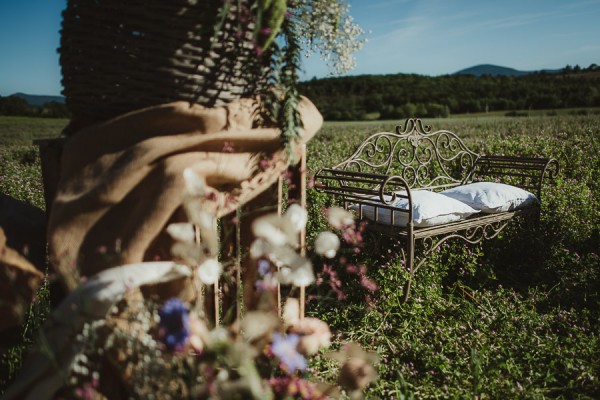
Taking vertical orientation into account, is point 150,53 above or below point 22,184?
above

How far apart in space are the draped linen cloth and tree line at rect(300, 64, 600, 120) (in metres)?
33.6

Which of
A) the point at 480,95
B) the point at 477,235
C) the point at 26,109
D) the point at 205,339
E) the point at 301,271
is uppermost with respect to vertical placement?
the point at 480,95

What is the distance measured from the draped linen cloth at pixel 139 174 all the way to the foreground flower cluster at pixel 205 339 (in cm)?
14

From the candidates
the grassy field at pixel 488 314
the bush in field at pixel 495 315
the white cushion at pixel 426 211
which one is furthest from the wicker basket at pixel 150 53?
the white cushion at pixel 426 211

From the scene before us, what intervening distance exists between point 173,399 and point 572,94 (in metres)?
44.4

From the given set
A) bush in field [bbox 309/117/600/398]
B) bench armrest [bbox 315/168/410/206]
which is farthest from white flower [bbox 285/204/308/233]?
bench armrest [bbox 315/168/410/206]

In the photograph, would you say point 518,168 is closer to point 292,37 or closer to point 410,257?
point 410,257

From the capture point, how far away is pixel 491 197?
4523 mm

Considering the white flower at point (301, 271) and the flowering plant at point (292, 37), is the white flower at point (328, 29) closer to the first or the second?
the flowering plant at point (292, 37)

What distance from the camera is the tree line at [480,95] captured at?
37094 mm

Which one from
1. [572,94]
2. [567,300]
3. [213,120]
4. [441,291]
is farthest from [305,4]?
[572,94]

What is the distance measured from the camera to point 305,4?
5.98ft

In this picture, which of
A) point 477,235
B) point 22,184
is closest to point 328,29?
point 477,235

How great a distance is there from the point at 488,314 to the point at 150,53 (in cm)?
319
